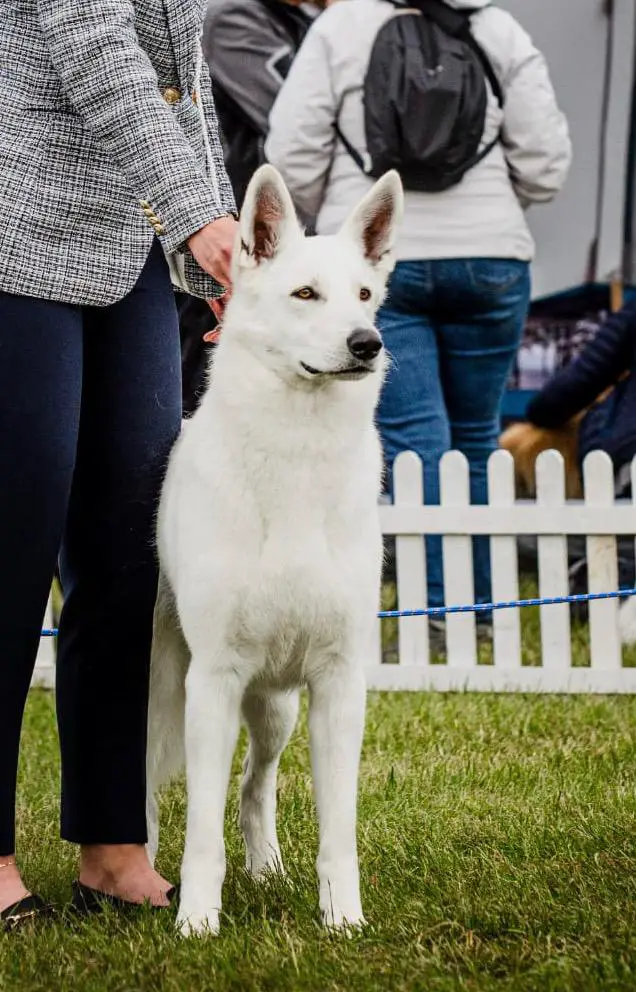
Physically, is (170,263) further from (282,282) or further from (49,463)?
(49,463)

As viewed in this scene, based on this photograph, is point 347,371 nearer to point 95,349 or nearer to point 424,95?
point 95,349

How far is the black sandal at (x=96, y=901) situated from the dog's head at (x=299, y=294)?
3.59 feet

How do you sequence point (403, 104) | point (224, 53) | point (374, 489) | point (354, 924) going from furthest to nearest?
point (224, 53) → point (403, 104) → point (374, 489) → point (354, 924)

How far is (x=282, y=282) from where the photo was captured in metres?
2.64

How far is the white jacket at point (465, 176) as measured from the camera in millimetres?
5363

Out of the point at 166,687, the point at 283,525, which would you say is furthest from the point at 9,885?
the point at 283,525

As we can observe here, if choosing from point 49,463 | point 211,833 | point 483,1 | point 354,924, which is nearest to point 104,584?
point 49,463

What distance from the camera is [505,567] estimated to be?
17.8 feet

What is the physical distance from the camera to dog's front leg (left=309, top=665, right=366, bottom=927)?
261 centimetres

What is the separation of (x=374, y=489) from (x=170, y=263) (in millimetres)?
636

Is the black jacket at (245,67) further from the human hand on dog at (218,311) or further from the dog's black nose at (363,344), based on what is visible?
the dog's black nose at (363,344)

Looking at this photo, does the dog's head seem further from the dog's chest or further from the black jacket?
the black jacket

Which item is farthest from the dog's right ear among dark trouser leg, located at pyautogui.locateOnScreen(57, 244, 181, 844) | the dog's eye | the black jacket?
the black jacket

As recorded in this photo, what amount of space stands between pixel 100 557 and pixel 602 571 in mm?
2984
